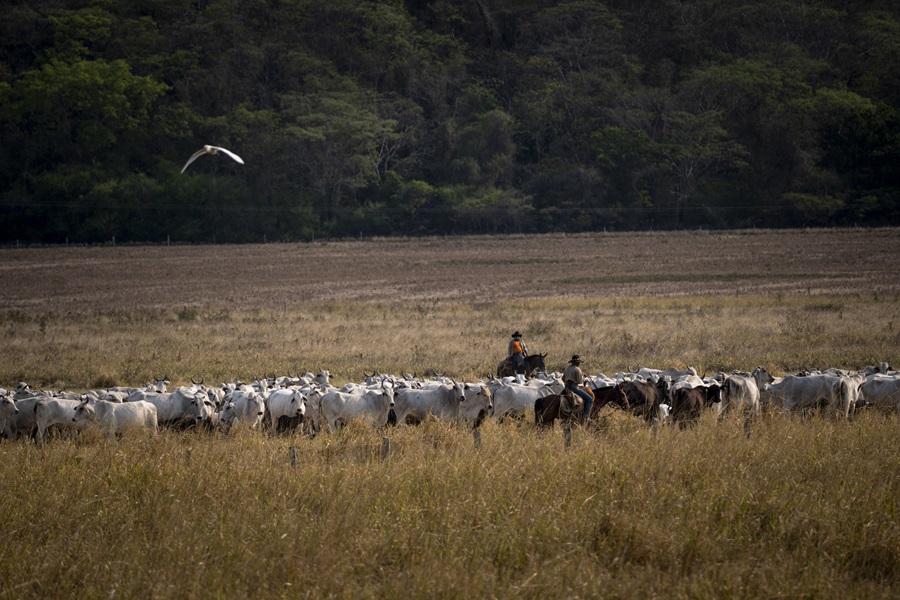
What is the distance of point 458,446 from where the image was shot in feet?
41.5

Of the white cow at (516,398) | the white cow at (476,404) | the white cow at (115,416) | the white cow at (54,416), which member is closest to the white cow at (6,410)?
the white cow at (54,416)

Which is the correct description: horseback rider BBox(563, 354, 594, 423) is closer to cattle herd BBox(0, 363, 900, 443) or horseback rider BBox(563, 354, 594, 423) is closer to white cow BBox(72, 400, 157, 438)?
cattle herd BBox(0, 363, 900, 443)

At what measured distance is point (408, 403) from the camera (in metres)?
16.6

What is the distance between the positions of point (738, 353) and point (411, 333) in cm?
940

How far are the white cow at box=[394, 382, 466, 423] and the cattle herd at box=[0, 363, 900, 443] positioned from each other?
0.05 ft

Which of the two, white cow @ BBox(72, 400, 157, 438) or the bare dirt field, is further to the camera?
the bare dirt field

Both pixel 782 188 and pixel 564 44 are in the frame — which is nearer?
pixel 782 188

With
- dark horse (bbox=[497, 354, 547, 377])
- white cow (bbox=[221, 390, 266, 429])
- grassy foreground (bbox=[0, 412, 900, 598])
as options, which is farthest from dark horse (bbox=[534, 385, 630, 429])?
dark horse (bbox=[497, 354, 547, 377])

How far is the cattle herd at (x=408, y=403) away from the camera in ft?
50.6

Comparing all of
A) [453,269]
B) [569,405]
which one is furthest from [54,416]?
[453,269]

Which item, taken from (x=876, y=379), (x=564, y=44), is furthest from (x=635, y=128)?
(x=876, y=379)

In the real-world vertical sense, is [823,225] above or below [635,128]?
below

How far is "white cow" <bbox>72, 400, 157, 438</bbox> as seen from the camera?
1520 centimetres

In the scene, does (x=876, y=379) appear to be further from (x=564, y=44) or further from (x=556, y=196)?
(x=564, y=44)
